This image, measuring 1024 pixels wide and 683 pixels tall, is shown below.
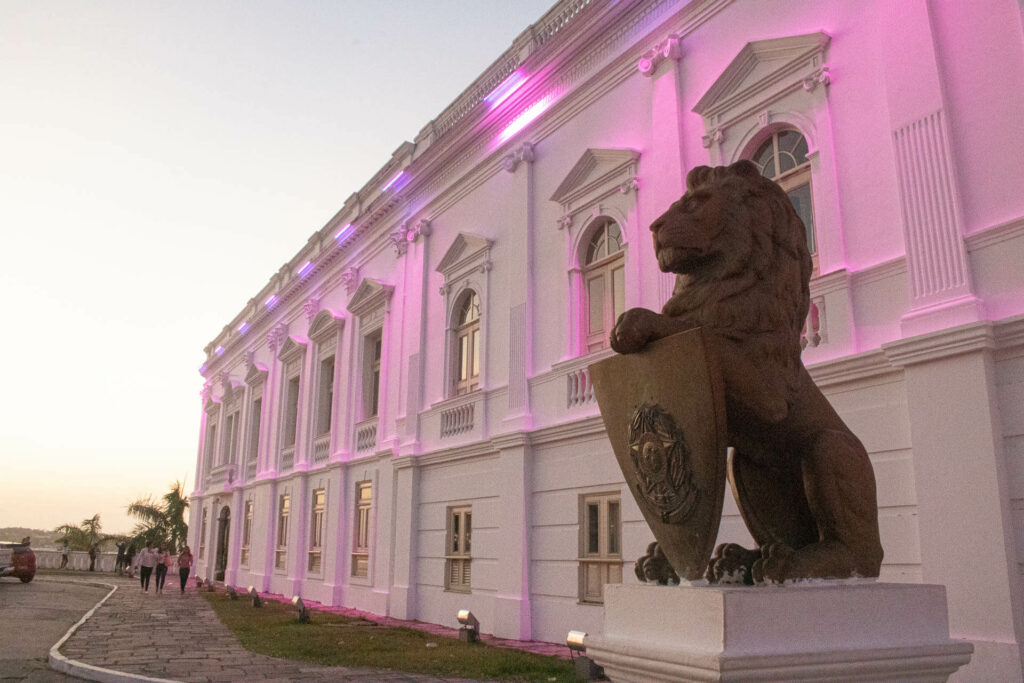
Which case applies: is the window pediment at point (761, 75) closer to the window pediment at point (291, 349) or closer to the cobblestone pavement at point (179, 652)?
the cobblestone pavement at point (179, 652)

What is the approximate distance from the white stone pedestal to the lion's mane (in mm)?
729

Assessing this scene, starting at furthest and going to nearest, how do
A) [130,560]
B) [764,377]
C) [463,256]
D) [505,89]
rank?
[130,560]
[463,256]
[505,89]
[764,377]

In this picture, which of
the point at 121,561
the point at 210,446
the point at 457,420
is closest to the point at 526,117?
the point at 457,420

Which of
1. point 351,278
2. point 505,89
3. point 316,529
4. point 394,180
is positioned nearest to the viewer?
point 505,89

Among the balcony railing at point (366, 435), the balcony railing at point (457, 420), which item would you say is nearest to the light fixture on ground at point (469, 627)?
the balcony railing at point (457, 420)

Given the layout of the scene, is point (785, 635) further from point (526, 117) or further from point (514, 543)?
point (526, 117)

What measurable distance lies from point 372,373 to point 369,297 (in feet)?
5.39

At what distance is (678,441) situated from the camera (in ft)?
9.30

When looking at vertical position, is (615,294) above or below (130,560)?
above

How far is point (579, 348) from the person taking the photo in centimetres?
1059

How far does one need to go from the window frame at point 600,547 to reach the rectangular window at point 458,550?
2865 mm

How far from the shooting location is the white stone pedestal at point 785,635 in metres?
2.44

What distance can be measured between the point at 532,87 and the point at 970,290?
7451mm

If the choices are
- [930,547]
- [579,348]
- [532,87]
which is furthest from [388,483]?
[930,547]
